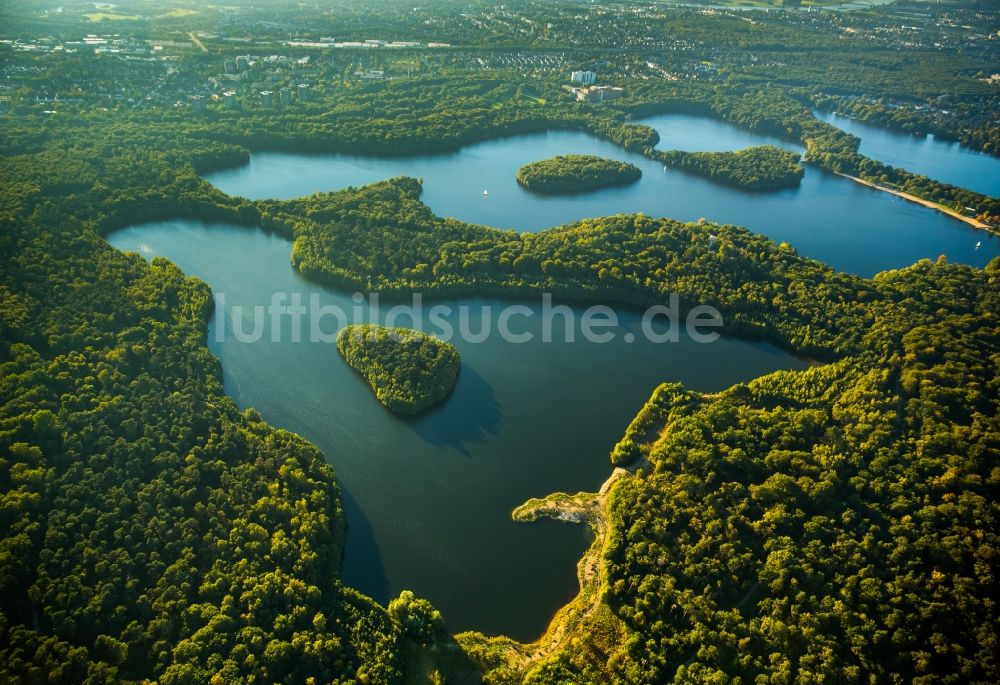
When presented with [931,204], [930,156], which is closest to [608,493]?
[931,204]

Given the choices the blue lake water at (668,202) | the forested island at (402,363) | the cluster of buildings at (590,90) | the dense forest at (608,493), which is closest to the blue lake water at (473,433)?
the forested island at (402,363)

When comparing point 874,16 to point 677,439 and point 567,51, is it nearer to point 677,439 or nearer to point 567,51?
point 567,51

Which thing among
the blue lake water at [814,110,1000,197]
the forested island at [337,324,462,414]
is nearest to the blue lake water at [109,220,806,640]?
the forested island at [337,324,462,414]

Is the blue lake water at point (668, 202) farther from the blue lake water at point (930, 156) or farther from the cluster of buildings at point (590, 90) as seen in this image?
the cluster of buildings at point (590, 90)

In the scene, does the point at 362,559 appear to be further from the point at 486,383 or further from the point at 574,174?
the point at 574,174

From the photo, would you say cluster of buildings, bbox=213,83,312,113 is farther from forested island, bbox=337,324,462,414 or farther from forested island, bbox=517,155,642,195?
forested island, bbox=337,324,462,414
